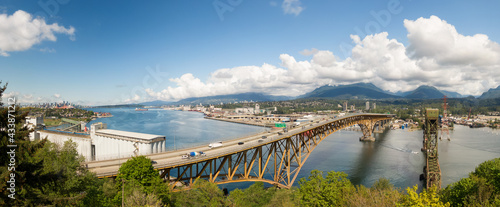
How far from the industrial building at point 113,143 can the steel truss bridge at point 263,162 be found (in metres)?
4.61

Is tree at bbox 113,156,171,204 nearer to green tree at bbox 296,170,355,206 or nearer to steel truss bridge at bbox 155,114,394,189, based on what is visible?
steel truss bridge at bbox 155,114,394,189

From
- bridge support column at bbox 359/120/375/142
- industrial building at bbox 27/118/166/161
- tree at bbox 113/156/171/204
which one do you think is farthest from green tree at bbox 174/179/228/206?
bridge support column at bbox 359/120/375/142

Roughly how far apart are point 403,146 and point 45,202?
2981 inches

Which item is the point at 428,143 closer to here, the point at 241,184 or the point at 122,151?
the point at 241,184

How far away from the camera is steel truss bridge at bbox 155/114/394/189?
75.9ft

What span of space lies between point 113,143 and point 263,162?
25759 millimetres

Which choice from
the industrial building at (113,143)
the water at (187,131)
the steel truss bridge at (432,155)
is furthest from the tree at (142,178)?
the steel truss bridge at (432,155)

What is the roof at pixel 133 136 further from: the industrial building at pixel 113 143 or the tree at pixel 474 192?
the tree at pixel 474 192

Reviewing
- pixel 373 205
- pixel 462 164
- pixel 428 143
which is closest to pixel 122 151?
pixel 373 205

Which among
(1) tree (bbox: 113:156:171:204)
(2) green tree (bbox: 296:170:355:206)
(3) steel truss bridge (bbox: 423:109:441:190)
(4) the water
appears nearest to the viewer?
(1) tree (bbox: 113:156:171:204)

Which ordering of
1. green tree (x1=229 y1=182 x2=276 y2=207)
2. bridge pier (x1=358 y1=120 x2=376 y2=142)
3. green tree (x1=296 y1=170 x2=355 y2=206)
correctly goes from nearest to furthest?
green tree (x1=296 y1=170 x2=355 y2=206) → green tree (x1=229 y1=182 x2=276 y2=207) → bridge pier (x1=358 y1=120 x2=376 y2=142)

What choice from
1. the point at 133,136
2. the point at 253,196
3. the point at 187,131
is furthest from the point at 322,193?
the point at 187,131

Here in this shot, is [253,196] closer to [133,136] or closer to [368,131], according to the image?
[133,136]

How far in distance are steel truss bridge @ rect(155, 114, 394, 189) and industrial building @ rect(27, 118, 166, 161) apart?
15.1 feet
